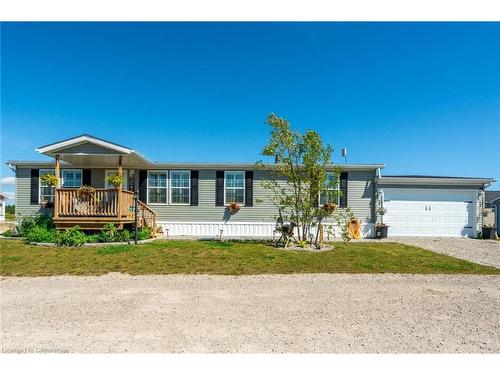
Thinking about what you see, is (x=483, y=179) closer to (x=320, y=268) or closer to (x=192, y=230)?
(x=320, y=268)

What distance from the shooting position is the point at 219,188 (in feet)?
42.4

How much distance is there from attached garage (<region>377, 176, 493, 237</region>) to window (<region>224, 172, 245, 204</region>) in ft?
21.6

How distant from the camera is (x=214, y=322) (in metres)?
3.48

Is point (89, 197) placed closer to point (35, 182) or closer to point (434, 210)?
point (35, 182)

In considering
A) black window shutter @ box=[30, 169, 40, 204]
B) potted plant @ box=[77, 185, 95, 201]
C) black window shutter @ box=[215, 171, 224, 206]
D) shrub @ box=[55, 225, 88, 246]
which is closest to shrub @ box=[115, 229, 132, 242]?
shrub @ box=[55, 225, 88, 246]

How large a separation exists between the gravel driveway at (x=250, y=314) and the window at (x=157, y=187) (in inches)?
298

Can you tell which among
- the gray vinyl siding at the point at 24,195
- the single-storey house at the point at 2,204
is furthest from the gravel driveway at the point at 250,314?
the single-storey house at the point at 2,204

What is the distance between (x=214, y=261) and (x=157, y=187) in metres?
7.19

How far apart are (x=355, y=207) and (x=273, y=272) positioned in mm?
8263

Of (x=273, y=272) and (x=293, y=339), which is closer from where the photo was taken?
(x=293, y=339)

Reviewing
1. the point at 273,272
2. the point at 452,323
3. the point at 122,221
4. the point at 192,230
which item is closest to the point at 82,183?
the point at 122,221

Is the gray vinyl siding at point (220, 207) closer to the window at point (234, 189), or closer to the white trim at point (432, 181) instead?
the window at point (234, 189)

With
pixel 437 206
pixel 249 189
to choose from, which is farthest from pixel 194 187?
pixel 437 206

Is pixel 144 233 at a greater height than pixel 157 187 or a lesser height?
lesser
